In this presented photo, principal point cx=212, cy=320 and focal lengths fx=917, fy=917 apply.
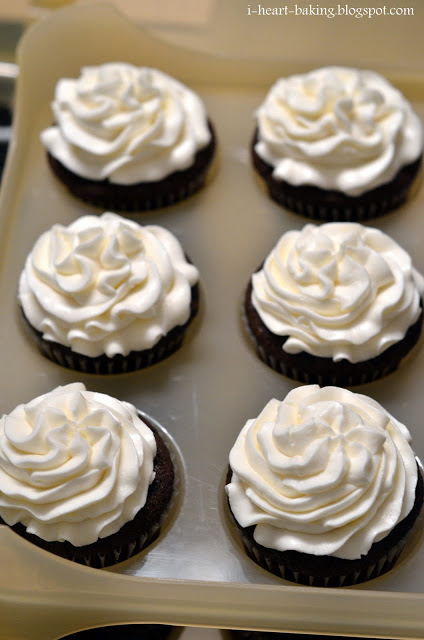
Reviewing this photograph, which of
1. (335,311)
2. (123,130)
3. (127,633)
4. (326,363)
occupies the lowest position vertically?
(127,633)

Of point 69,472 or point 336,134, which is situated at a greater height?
point 336,134

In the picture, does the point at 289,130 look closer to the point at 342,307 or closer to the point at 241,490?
the point at 342,307

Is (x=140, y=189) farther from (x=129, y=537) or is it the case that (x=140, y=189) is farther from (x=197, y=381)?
(x=129, y=537)

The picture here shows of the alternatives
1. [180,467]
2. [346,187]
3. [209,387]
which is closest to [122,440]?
[180,467]

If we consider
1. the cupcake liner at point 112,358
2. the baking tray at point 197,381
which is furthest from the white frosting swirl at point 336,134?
the cupcake liner at point 112,358

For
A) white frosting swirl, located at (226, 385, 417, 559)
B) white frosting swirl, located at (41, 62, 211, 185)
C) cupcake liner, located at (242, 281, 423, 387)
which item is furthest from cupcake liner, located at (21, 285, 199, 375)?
white frosting swirl, located at (41, 62, 211, 185)

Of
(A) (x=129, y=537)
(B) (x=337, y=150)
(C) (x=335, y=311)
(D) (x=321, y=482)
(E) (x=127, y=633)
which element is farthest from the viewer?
(B) (x=337, y=150)

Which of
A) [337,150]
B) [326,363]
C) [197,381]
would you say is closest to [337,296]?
[326,363]
